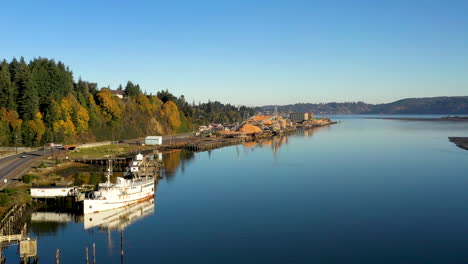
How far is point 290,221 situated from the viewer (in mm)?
52250

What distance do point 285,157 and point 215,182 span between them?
39.8 meters

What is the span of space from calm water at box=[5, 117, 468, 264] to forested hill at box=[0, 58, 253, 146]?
1439 inches

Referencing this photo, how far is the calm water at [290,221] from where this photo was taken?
137ft

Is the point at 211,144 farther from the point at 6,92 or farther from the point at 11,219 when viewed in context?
the point at 11,219

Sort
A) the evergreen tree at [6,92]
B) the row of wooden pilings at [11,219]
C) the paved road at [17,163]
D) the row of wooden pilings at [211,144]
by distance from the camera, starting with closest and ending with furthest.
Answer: the row of wooden pilings at [11,219]
the paved road at [17,163]
the evergreen tree at [6,92]
the row of wooden pilings at [211,144]

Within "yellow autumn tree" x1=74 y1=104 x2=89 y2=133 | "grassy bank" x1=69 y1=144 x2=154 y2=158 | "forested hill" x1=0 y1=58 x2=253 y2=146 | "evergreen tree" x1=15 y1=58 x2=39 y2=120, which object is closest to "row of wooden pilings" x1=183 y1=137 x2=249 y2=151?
"grassy bank" x1=69 y1=144 x2=154 y2=158

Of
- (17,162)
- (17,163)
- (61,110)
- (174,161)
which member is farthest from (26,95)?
(174,161)

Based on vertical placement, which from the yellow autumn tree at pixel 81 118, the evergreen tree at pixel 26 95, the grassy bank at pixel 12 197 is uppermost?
the evergreen tree at pixel 26 95

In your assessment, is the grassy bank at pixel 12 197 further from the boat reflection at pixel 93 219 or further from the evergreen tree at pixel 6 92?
the evergreen tree at pixel 6 92

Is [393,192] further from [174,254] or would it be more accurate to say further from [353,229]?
[174,254]

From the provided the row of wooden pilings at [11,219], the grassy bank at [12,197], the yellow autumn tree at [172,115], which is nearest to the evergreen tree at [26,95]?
the grassy bank at [12,197]

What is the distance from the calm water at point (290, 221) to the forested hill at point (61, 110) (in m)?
36.6

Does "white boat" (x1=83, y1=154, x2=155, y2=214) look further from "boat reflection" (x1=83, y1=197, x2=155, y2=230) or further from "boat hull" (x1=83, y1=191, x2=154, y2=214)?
"boat reflection" (x1=83, y1=197, x2=155, y2=230)

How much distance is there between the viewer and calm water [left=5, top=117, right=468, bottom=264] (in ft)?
137
